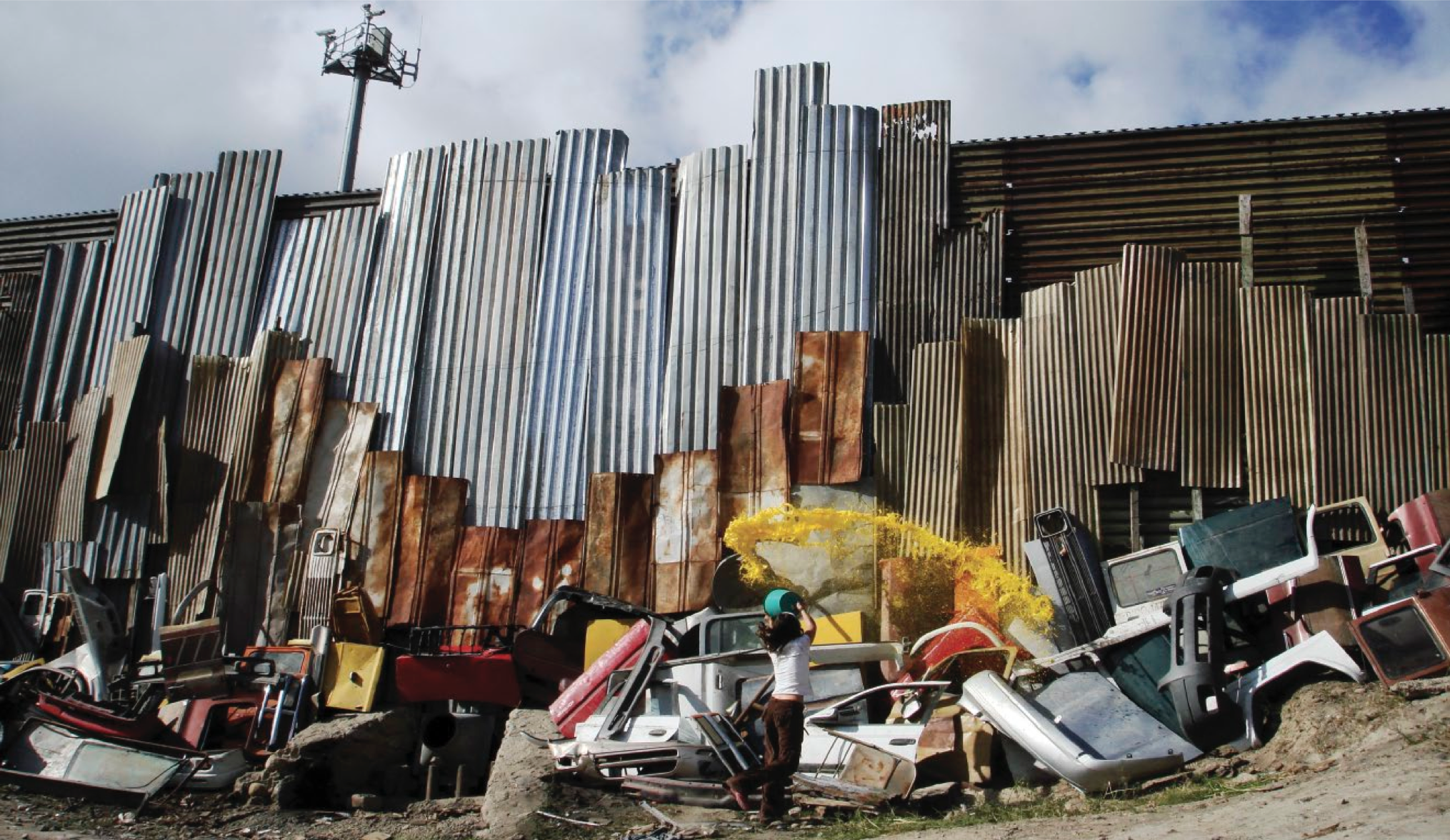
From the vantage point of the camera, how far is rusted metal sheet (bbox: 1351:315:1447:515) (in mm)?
10977

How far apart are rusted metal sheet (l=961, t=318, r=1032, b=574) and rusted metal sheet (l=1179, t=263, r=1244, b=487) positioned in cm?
166

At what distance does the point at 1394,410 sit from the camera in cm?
1111

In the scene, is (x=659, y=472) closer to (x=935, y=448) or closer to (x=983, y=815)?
(x=935, y=448)

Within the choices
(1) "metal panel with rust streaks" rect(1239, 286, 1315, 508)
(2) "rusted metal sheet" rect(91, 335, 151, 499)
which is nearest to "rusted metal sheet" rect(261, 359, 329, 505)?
(2) "rusted metal sheet" rect(91, 335, 151, 499)

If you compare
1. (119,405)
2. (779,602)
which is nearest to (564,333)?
(119,405)

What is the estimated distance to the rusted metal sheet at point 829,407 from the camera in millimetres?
12461

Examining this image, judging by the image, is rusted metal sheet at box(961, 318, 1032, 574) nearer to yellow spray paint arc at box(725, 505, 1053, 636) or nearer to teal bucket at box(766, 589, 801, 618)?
yellow spray paint arc at box(725, 505, 1053, 636)

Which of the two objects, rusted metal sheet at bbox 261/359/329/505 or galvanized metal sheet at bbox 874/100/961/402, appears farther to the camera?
rusted metal sheet at bbox 261/359/329/505

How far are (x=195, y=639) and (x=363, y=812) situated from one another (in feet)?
18.6

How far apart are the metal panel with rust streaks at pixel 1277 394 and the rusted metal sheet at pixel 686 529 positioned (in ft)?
19.0

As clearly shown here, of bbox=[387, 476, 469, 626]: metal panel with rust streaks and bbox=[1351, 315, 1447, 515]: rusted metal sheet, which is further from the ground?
bbox=[1351, 315, 1447, 515]: rusted metal sheet

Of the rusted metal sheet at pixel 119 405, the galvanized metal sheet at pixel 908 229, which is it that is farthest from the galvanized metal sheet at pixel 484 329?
the galvanized metal sheet at pixel 908 229

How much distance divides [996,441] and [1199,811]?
6379mm

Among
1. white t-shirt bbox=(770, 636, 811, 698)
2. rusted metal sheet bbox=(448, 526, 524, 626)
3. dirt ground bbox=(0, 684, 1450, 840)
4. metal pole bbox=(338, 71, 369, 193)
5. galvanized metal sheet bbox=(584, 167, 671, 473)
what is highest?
metal pole bbox=(338, 71, 369, 193)
